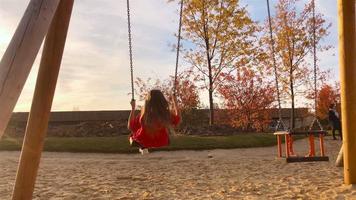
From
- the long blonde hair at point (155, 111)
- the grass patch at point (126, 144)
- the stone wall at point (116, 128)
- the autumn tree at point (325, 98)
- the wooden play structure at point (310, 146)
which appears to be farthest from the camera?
the autumn tree at point (325, 98)

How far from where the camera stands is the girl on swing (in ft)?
22.7

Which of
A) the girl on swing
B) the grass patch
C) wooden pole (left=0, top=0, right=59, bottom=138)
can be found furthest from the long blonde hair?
the grass patch

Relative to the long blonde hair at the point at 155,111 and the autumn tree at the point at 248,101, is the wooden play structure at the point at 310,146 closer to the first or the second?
the long blonde hair at the point at 155,111

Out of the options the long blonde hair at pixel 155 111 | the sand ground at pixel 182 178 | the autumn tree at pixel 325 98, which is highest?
the autumn tree at pixel 325 98

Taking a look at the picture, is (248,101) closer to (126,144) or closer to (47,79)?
(126,144)

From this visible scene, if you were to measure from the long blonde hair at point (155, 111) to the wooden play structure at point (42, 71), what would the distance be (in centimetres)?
164

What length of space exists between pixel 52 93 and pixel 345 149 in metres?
5.08

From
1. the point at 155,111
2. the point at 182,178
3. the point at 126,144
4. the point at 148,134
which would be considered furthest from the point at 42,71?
the point at 126,144

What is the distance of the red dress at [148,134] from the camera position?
7156mm

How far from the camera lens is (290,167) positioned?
40.3 ft

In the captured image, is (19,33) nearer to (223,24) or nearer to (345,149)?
(345,149)

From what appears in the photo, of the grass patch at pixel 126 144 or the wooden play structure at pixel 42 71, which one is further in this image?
the grass patch at pixel 126 144

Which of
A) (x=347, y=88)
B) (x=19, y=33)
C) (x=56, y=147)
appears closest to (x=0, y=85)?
(x=19, y=33)

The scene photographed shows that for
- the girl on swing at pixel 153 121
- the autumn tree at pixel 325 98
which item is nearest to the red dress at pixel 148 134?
the girl on swing at pixel 153 121
